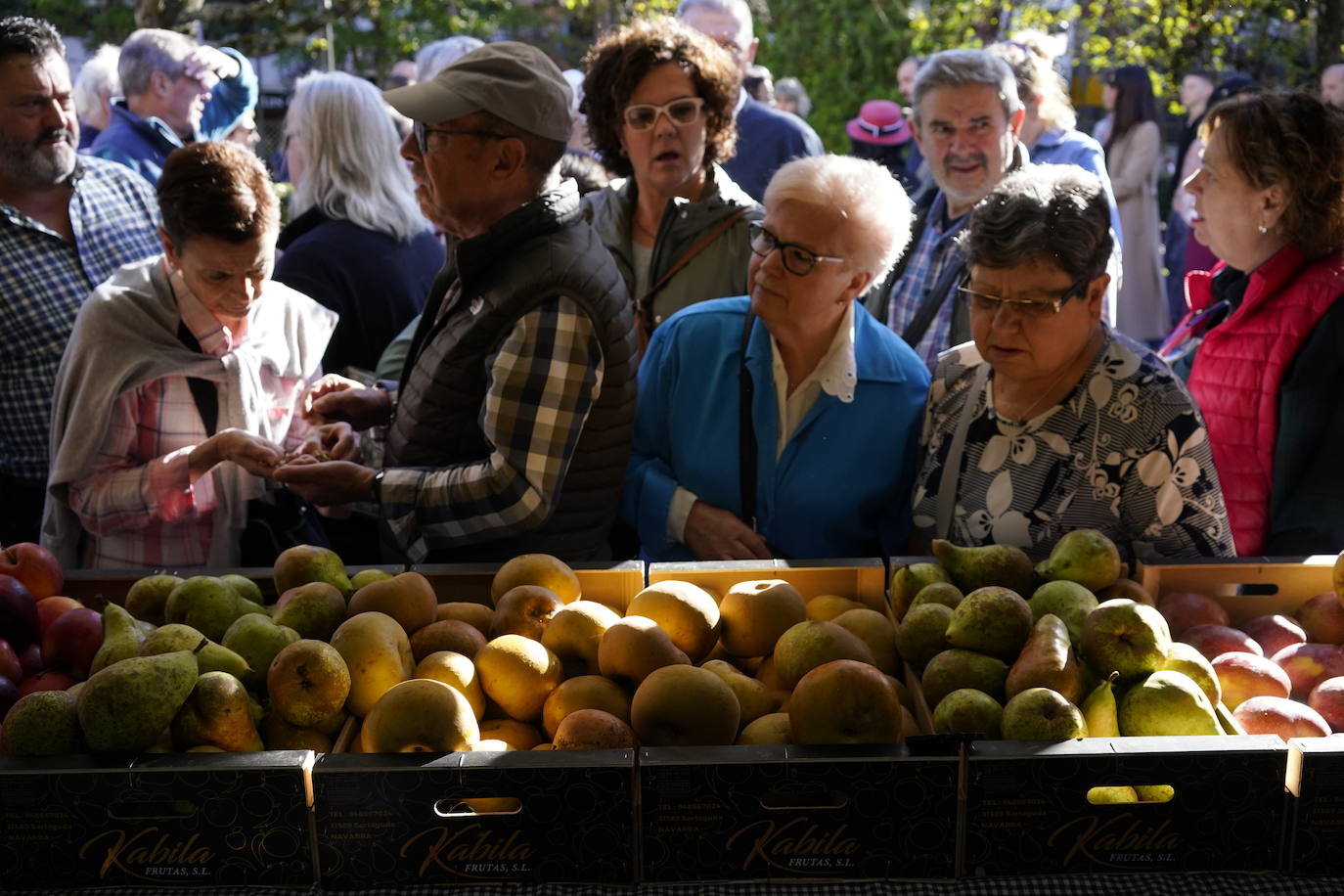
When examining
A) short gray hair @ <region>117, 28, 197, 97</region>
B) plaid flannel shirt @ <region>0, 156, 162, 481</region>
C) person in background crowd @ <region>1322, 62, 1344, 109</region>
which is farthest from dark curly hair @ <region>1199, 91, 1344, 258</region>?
person in background crowd @ <region>1322, 62, 1344, 109</region>

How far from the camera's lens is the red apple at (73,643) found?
79.3 inches

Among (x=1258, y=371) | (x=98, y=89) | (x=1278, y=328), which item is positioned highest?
(x=98, y=89)

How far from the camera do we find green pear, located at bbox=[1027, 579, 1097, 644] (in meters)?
2.01

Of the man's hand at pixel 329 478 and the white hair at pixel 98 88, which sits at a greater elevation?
the white hair at pixel 98 88

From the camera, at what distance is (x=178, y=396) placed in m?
2.91

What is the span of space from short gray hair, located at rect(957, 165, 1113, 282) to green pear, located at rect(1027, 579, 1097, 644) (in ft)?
2.42

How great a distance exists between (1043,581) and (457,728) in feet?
3.66

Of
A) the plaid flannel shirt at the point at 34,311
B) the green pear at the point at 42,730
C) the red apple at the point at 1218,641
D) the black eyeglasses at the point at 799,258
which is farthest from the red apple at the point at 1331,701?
the plaid flannel shirt at the point at 34,311

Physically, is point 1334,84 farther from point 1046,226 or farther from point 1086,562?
point 1086,562

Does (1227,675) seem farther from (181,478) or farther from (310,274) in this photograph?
(310,274)

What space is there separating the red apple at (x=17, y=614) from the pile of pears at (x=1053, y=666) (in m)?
1.48

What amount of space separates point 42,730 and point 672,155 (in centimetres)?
259

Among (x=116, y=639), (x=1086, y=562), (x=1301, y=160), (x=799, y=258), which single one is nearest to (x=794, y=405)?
(x=799, y=258)

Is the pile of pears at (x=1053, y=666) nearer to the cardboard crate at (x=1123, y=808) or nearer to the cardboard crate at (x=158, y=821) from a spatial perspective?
the cardboard crate at (x=1123, y=808)
